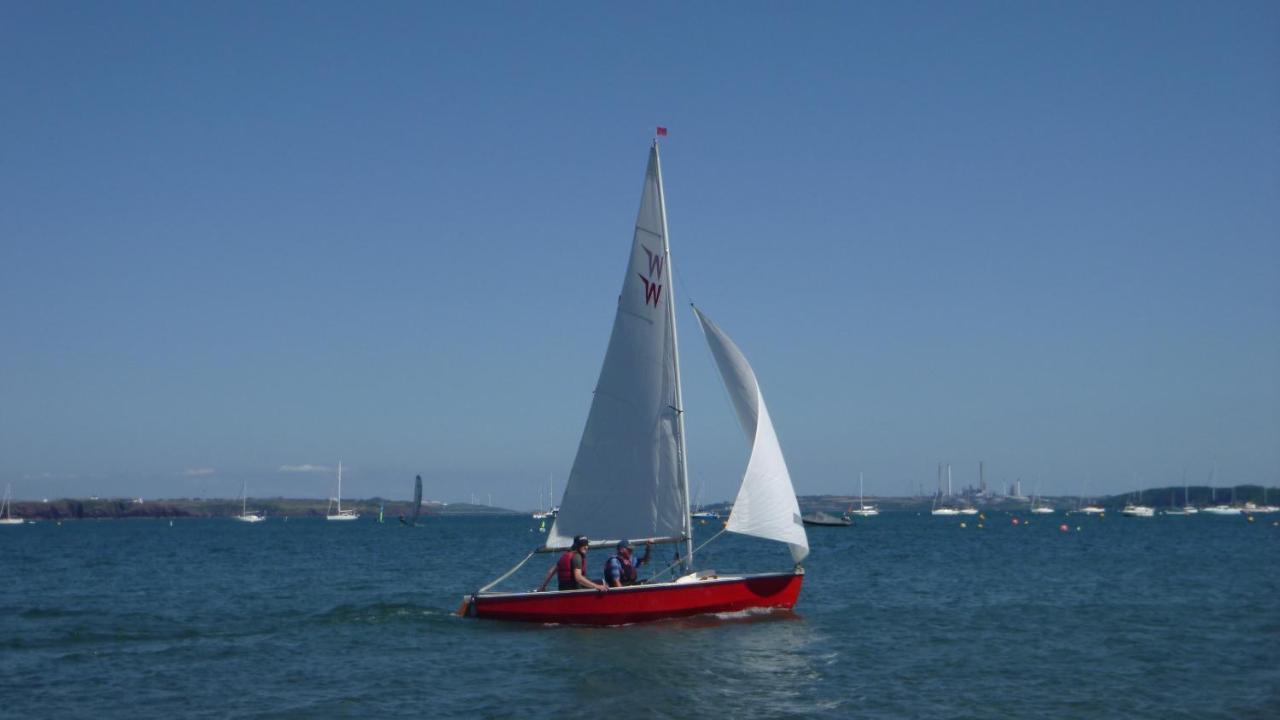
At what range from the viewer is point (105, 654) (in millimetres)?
23188

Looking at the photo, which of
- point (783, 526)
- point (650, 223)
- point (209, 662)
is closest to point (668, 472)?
point (783, 526)

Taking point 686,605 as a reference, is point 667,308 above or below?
above

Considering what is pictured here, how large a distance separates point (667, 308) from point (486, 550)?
178 feet

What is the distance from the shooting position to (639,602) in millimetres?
24266

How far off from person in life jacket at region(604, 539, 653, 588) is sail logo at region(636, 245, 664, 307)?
532 cm

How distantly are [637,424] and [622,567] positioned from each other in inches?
123

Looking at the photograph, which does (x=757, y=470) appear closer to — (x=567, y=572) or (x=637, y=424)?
(x=637, y=424)

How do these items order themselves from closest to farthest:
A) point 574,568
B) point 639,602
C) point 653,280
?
point 639,602 < point 574,568 < point 653,280

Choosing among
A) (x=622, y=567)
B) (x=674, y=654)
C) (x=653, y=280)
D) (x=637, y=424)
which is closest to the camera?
(x=674, y=654)

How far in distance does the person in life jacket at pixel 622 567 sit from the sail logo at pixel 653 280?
532 centimetres

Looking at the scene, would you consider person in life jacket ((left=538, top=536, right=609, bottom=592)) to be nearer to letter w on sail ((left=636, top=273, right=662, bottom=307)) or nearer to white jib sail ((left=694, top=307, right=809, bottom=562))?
white jib sail ((left=694, top=307, right=809, bottom=562))

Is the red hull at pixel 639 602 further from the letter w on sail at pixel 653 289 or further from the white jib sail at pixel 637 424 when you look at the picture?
the letter w on sail at pixel 653 289

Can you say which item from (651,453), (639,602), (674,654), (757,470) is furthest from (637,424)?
(674,654)

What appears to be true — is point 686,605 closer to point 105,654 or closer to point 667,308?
point 667,308
